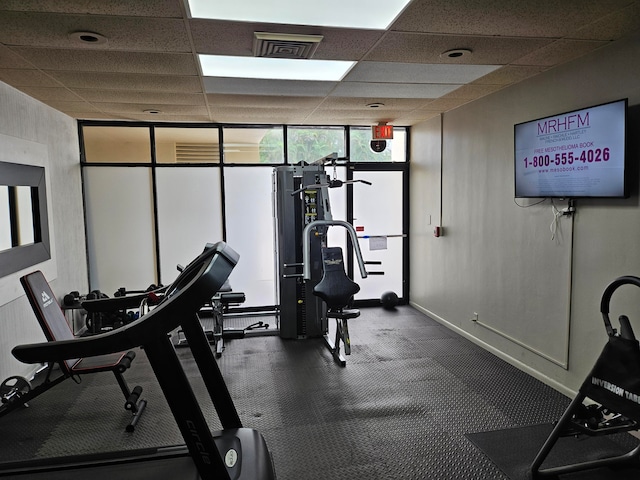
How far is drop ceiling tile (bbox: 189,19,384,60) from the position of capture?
8.20 ft

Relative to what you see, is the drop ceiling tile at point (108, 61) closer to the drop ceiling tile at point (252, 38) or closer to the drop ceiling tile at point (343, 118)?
the drop ceiling tile at point (252, 38)

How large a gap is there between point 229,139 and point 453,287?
128 inches

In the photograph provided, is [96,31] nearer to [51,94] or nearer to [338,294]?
[51,94]

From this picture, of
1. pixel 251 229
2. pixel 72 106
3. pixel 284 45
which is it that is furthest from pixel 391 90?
pixel 72 106

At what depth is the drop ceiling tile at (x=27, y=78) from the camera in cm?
327

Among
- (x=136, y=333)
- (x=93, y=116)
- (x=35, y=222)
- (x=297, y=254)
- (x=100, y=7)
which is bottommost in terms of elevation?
(x=297, y=254)

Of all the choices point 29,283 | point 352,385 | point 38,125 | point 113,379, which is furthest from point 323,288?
point 38,125

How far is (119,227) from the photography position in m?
5.61

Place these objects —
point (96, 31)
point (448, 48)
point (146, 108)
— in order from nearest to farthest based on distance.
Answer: point (96, 31) → point (448, 48) → point (146, 108)

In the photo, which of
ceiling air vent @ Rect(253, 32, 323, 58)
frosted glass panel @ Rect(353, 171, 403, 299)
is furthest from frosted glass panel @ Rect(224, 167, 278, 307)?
ceiling air vent @ Rect(253, 32, 323, 58)

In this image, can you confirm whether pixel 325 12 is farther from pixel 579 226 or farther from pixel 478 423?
pixel 478 423

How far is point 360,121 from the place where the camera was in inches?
225

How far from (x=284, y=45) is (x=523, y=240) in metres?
2.47

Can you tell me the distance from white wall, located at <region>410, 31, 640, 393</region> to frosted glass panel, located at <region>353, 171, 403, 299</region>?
478mm
